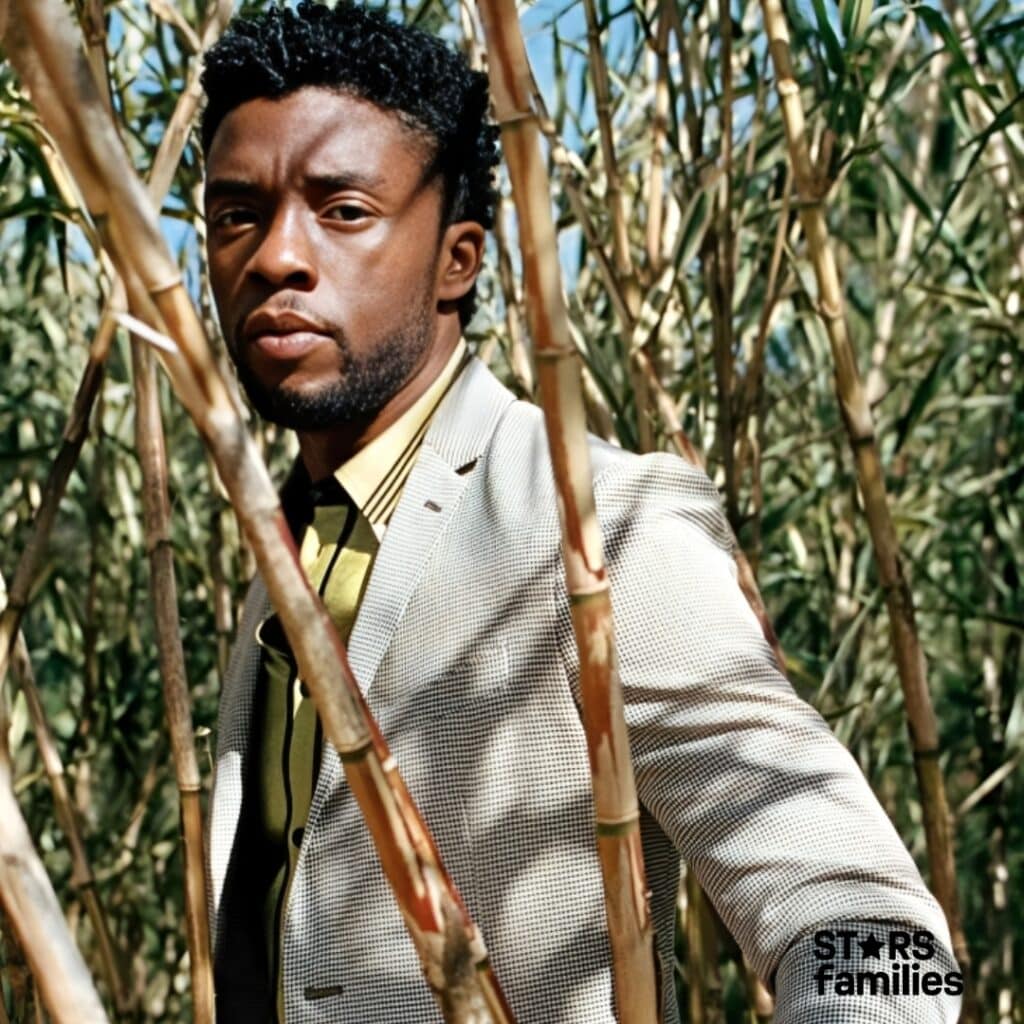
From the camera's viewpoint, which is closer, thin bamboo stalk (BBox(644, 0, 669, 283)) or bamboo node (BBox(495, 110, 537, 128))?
bamboo node (BBox(495, 110, 537, 128))

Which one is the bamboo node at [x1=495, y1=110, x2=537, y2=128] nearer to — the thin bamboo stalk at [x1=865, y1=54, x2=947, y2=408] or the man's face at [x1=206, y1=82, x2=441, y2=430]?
the man's face at [x1=206, y1=82, x2=441, y2=430]

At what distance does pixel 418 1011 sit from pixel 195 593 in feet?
4.13

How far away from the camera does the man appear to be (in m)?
0.76

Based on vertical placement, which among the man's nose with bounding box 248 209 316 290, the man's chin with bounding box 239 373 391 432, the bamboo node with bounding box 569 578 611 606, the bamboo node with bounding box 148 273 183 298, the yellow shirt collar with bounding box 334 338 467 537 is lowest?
the yellow shirt collar with bounding box 334 338 467 537

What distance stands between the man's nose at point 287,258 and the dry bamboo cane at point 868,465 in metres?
0.30

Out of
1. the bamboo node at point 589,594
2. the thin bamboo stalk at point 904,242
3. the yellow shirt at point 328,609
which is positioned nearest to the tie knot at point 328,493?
the yellow shirt at point 328,609

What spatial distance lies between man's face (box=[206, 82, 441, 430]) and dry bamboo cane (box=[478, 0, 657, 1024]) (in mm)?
551

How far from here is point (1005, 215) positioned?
1.75 meters

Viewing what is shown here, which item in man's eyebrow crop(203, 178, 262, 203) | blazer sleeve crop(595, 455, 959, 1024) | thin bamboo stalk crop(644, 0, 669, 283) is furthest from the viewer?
thin bamboo stalk crop(644, 0, 669, 283)

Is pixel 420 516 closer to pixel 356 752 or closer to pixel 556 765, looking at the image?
pixel 556 765

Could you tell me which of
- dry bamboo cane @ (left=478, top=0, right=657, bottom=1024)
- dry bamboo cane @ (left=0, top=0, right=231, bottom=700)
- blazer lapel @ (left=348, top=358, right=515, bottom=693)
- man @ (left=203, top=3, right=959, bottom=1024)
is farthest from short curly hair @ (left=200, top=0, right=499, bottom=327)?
dry bamboo cane @ (left=478, top=0, right=657, bottom=1024)

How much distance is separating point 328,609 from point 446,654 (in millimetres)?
164

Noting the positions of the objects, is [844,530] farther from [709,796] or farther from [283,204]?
[709,796]

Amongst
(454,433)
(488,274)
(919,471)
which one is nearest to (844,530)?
(919,471)
